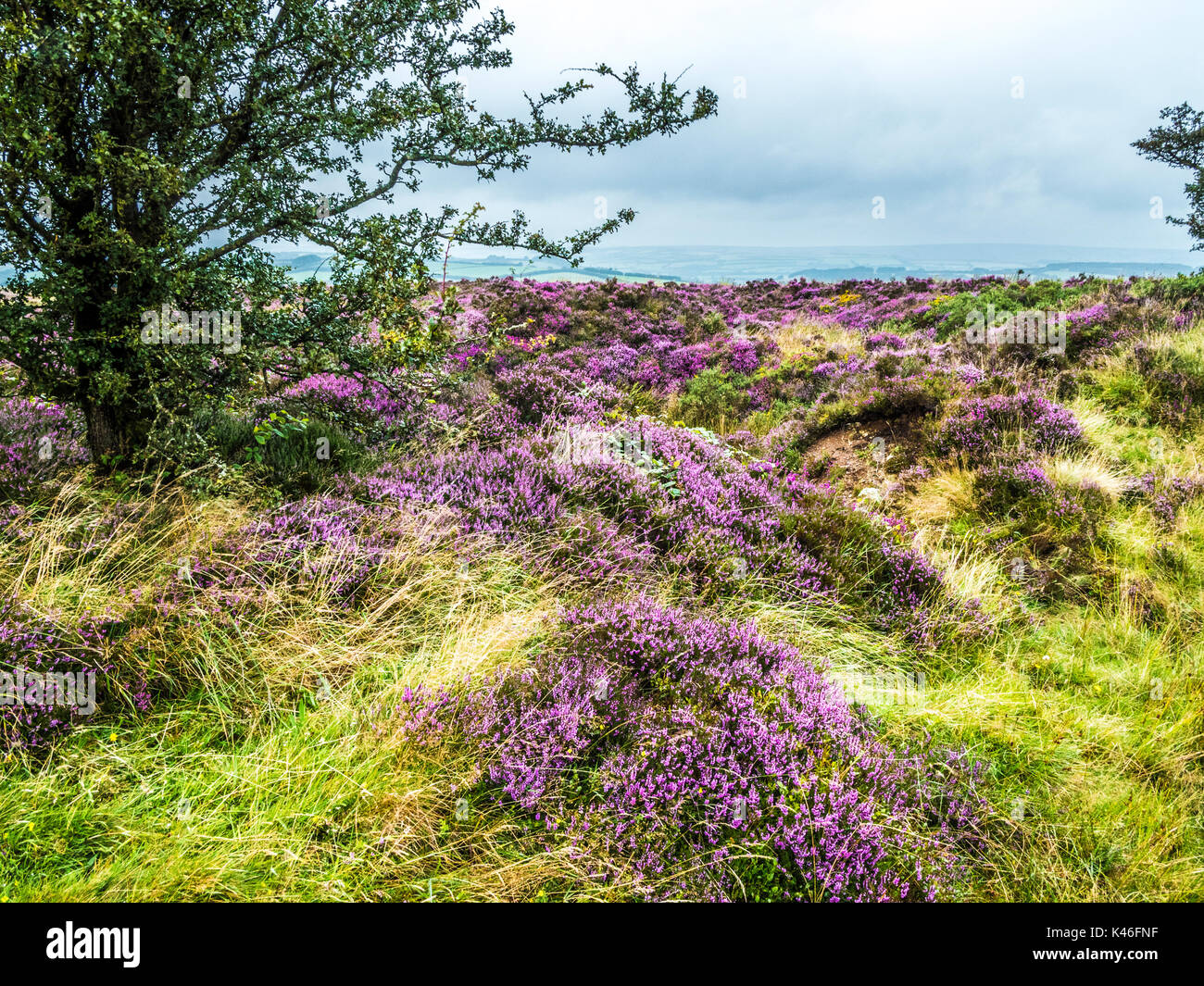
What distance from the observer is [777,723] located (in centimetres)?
262

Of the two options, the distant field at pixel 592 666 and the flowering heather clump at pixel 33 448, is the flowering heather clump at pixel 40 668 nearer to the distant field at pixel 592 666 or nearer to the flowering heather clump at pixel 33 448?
the distant field at pixel 592 666

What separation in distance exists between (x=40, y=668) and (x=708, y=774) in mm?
3140

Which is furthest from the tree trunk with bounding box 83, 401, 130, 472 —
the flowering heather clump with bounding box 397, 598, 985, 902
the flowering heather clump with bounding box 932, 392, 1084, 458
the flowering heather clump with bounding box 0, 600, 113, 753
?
the flowering heather clump with bounding box 932, 392, 1084, 458

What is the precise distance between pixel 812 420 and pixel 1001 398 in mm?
2329

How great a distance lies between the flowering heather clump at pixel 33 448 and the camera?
3.78 meters

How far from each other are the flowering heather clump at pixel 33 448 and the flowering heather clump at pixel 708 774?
339cm

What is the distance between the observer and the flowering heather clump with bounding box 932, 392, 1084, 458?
661 centimetres

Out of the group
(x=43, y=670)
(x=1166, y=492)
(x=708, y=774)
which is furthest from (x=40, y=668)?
(x=1166, y=492)

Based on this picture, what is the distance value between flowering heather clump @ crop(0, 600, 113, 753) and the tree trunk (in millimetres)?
1651

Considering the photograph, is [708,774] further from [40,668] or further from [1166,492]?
[1166,492]

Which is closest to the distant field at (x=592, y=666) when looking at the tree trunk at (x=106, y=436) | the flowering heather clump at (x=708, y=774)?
the flowering heather clump at (x=708, y=774)

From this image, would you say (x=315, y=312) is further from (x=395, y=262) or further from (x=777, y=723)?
(x=777, y=723)
